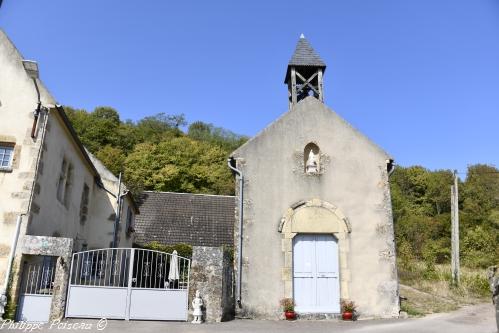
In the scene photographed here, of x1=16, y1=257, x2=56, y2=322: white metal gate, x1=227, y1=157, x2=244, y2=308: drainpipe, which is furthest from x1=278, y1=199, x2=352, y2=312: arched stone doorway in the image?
x1=16, y1=257, x2=56, y2=322: white metal gate

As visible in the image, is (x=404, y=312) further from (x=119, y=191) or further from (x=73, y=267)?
(x=119, y=191)

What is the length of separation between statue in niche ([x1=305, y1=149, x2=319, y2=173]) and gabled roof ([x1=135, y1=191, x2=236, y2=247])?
9847 mm

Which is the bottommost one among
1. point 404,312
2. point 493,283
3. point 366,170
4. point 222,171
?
point 404,312

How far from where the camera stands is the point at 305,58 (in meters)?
16.0

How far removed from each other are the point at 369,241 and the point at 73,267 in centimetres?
812

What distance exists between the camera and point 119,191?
17.8 metres

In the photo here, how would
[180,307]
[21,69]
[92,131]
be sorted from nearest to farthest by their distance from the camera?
[180,307] < [21,69] < [92,131]

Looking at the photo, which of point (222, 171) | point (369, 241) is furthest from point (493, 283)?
point (222, 171)

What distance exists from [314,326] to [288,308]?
1.20 metres

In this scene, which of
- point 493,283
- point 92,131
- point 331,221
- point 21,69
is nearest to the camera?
point 493,283

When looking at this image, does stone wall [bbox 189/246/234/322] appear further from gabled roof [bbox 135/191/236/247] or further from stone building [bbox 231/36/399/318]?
gabled roof [bbox 135/191/236/247]

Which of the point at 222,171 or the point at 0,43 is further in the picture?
the point at 222,171

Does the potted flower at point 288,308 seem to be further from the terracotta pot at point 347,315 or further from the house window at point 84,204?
the house window at point 84,204

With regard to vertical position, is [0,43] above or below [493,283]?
above
